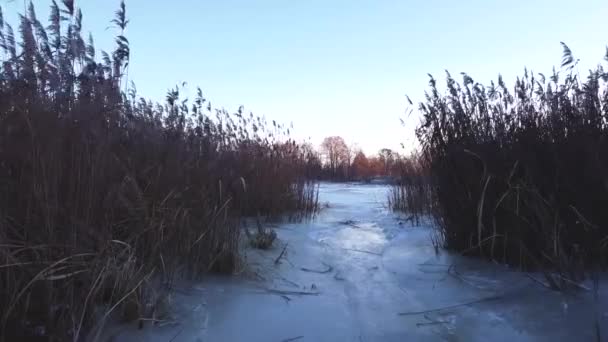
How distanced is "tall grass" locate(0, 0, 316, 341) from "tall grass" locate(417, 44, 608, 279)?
1.71 metres

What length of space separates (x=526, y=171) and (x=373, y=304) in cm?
128

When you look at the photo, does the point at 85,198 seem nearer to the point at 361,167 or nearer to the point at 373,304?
the point at 373,304

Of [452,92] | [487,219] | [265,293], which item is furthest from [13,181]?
[452,92]

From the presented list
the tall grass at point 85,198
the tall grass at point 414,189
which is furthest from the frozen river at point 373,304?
the tall grass at point 414,189

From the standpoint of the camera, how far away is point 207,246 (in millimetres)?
2408

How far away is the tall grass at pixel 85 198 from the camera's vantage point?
4.43ft

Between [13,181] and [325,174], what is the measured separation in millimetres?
18476

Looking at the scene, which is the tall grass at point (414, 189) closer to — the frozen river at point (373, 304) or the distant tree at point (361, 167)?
the frozen river at point (373, 304)

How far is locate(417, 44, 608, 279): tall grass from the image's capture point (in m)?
2.26

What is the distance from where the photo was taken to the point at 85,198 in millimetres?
1504

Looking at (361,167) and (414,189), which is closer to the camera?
(414,189)

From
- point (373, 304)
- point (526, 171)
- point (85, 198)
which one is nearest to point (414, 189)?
point (526, 171)

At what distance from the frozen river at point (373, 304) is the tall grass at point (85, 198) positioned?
0.20 m

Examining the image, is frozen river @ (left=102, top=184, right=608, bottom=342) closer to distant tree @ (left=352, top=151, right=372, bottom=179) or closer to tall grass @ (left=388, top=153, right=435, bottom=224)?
tall grass @ (left=388, top=153, right=435, bottom=224)
